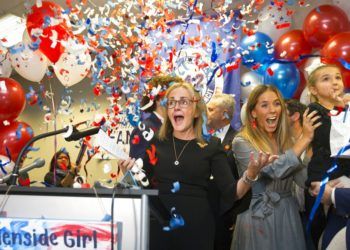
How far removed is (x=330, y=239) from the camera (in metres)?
1.82

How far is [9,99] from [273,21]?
7.84 ft

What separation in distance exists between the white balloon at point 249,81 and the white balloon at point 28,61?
174 cm

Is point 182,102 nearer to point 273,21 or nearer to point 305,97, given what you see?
point 305,97

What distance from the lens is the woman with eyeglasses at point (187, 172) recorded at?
1800mm

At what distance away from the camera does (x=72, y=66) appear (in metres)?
3.24

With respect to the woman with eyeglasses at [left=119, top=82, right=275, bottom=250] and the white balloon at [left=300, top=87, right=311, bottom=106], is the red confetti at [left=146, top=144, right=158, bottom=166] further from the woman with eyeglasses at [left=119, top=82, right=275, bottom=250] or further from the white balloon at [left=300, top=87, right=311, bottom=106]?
the white balloon at [left=300, top=87, right=311, bottom=106]

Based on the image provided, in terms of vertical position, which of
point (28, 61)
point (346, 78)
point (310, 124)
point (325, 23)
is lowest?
point (310, 124)

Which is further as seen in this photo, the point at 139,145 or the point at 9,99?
the point at 9,99

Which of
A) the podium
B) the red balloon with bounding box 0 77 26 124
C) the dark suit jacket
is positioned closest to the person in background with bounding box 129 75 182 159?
the dark suit jacket

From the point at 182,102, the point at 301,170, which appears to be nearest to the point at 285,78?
the point at 301,170

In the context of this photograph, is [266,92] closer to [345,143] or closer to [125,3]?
[345,143]

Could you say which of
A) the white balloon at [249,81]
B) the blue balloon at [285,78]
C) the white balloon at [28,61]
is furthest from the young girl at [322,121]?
the white balloon at [28,61]

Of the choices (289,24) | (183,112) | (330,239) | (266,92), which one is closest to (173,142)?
(183,112)

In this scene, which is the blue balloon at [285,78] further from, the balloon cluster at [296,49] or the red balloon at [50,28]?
the red balloon at [50,28]
